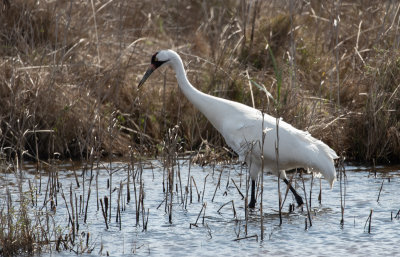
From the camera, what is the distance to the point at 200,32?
11125 millimetres

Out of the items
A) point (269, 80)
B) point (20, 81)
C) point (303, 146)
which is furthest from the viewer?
point (269, 80)

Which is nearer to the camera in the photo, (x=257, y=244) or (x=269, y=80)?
(x=257, y=244)

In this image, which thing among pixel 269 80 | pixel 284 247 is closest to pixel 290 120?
pixel 269 80

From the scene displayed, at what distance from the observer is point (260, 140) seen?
6504mm

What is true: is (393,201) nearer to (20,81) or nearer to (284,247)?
(284,247)

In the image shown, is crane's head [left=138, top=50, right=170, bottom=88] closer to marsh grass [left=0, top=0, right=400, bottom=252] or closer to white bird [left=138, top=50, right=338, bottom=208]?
white bird [left=138, top=50, right=338, bottom=208]

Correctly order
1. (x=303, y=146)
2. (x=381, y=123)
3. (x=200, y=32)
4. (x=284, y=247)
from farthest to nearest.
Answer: (x=200, y=32) → (x=381, y=123) → (x=303, y=146) → (x=284, y=247)

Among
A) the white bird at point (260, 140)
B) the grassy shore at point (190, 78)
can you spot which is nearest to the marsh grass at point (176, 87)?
the grassy shore at point (190, 78)

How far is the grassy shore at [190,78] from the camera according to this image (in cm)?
778

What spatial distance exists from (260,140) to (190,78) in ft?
8.91

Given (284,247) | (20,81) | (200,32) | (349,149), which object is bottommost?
(284,247)

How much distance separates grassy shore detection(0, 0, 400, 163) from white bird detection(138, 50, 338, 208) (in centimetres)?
65

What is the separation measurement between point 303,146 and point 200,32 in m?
5.05

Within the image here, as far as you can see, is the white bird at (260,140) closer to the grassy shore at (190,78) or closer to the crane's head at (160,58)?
the crane's head at (160,58)
